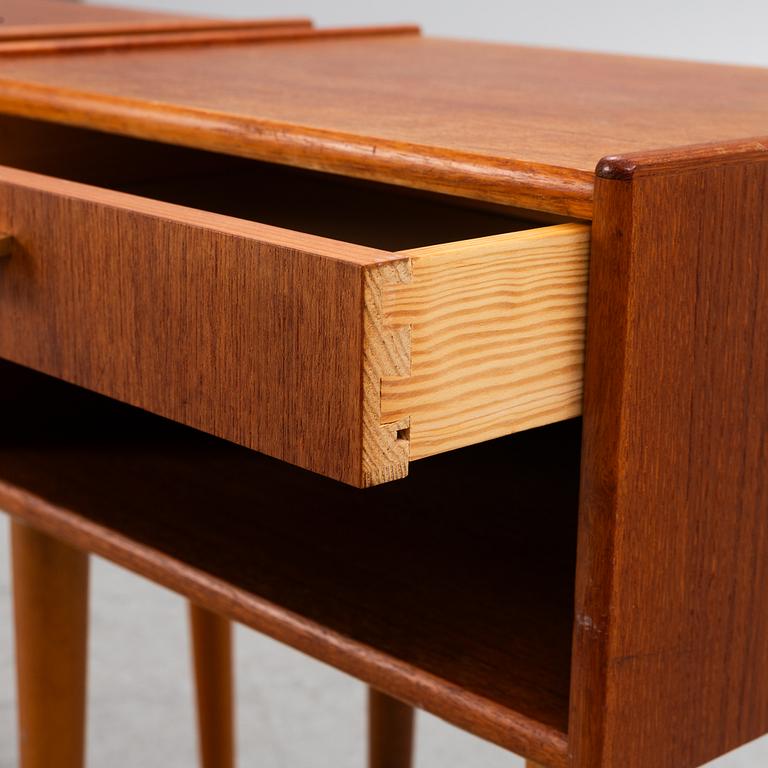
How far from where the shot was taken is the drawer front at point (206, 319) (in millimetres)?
492

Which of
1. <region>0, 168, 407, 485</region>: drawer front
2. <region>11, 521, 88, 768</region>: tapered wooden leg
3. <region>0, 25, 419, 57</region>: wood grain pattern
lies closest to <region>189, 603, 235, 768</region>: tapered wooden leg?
<region>11, 521, 88, 768</region>: tapered wooden leg

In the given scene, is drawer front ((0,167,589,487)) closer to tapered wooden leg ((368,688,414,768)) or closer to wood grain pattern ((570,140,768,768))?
wood grain pattern ((570,140,768,768))

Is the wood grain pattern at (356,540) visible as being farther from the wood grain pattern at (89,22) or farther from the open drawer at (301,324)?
the wood grain pattern at (89,22)

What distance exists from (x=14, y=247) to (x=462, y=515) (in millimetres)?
287

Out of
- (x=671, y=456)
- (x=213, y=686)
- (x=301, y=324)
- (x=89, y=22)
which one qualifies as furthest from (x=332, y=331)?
(x=213, y=686)

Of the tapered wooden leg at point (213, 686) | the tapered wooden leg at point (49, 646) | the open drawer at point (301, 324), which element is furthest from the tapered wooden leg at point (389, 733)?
the open drawer at point (301, 324)

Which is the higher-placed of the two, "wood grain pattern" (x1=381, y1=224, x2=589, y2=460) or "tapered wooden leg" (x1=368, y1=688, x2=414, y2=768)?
"wood grain pattern" (x1=381, y1=224, x2=589, y2=460)

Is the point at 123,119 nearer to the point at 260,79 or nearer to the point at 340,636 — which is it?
the point at 260,79

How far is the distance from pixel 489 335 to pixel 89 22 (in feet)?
2.26

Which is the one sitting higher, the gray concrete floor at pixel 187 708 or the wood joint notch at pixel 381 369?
the wood joint notch at pixel 381 369

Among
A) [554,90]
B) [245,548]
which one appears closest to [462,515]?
[245,548]

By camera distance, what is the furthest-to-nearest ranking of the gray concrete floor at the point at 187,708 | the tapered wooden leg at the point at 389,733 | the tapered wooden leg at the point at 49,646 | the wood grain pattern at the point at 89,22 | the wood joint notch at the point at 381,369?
1. the gray concrete floor at the point at 187,708
2. the tapered wooden leg at the point at 389,733
3. the wood grain pattern at the point at 89,22
4. the tapered wooden leg at the point at 49,646
5. the wood joint notch at the point at 381,369

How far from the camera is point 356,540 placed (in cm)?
77

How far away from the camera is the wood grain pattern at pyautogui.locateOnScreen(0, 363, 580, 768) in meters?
0.62
